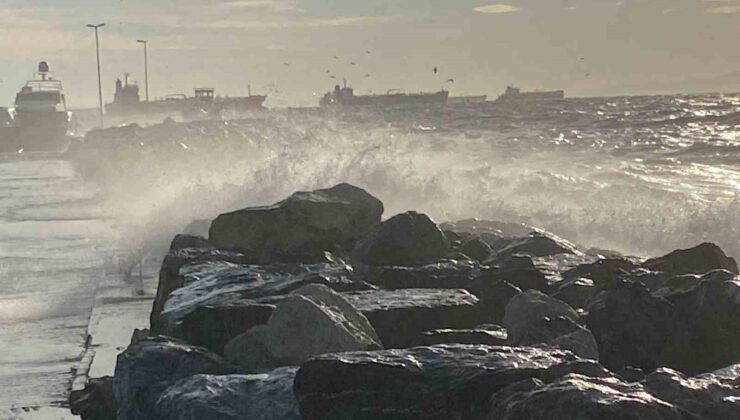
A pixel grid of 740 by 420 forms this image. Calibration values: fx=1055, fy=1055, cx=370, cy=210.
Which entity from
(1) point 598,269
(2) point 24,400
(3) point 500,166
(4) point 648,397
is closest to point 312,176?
(3) point 500,166

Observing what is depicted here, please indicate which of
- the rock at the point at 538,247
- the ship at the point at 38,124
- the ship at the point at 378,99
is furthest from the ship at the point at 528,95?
the rock at the point at 538,247

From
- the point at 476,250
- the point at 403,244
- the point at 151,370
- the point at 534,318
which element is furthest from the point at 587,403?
the point at 476,250

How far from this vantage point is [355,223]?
904 centimetres

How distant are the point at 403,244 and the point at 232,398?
3.65 metres

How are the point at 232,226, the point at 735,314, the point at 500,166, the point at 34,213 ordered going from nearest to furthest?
1. the point at 735,314
2. the point at 232,226
3. the point at 34,213
4. the point at 500,166

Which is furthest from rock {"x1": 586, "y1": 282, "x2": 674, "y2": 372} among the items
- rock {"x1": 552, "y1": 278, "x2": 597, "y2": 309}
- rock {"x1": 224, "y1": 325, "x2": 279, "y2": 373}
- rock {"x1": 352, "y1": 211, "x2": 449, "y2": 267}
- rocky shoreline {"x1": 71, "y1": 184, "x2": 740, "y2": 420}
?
rock {"x1": 352, "y1": 211, "x2": 449, "y2": 267}

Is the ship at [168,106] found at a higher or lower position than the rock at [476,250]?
lower

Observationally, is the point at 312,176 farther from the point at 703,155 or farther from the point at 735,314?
the point at 735,314

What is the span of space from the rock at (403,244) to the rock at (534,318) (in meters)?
2.12

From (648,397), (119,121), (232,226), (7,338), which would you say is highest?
(648,397)

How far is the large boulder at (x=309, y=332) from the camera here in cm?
508

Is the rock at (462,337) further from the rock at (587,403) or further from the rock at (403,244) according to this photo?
the rock at (403,244)

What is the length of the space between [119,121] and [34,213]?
290 ft

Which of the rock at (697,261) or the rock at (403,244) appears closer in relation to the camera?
the rock at (697,261)
